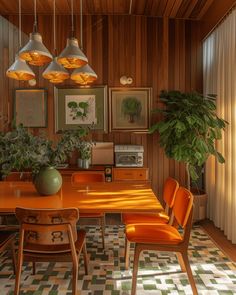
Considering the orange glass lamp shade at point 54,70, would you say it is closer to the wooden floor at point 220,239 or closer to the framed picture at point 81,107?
the framed picture at point 81,107

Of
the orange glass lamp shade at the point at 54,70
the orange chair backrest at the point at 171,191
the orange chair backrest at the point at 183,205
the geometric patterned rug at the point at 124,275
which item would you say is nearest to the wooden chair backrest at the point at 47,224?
the geometric patterned rug at the point at 124,275

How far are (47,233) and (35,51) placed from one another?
1.42m

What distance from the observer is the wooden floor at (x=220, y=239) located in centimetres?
308

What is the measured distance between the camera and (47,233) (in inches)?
73.4

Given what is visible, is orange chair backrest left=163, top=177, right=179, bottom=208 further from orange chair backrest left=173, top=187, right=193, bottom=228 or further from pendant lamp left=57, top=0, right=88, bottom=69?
pendant lamp left=57, top=0, right=88, bottom=69

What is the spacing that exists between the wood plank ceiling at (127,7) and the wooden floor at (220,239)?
314cm

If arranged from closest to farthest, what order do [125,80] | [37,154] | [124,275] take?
[37,154]
[124,275]
[125,80]

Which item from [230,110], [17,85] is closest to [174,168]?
[230,110]

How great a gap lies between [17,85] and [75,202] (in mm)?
3040

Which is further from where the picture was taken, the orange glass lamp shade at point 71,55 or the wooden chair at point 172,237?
the orange glass lamp shade at point 71,55

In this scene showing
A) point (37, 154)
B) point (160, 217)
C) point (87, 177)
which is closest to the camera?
point (37, 154)

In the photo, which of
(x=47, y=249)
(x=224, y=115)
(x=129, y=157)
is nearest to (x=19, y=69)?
(x=47, y=249)

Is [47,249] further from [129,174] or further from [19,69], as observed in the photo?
[129,174]

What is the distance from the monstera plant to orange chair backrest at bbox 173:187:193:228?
1326 millimetres
